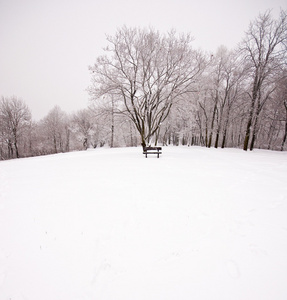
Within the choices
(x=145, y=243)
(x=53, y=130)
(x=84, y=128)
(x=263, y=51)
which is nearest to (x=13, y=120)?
(x=53, y=130)

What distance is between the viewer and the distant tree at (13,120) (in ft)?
83.7

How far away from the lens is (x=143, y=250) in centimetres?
258

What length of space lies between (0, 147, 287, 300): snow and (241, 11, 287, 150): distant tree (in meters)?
13.8

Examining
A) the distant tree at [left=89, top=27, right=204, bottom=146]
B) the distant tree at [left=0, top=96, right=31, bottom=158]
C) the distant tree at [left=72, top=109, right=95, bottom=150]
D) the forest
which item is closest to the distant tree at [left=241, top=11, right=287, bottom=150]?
the forest

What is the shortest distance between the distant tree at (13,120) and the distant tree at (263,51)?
117 feet

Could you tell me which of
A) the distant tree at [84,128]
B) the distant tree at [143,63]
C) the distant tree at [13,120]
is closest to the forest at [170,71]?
the distant tree at [143,63]

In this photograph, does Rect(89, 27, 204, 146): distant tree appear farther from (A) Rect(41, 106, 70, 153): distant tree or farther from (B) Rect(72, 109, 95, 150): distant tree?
(A) Rect(41, 106, 70, 153): distant tree

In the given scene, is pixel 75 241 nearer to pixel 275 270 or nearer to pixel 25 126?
pixel 275 270

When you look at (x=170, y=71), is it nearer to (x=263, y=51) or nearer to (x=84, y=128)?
(x=263, y=51)

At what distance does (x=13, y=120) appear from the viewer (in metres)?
26.0

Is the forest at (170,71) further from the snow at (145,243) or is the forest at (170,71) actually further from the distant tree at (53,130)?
the distant tree at (53,130)

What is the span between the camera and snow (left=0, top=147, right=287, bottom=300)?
6.63 feet

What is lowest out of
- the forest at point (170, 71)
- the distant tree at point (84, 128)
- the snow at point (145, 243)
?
the snow at point (145, 243)

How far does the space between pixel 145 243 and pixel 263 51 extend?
19581mm
